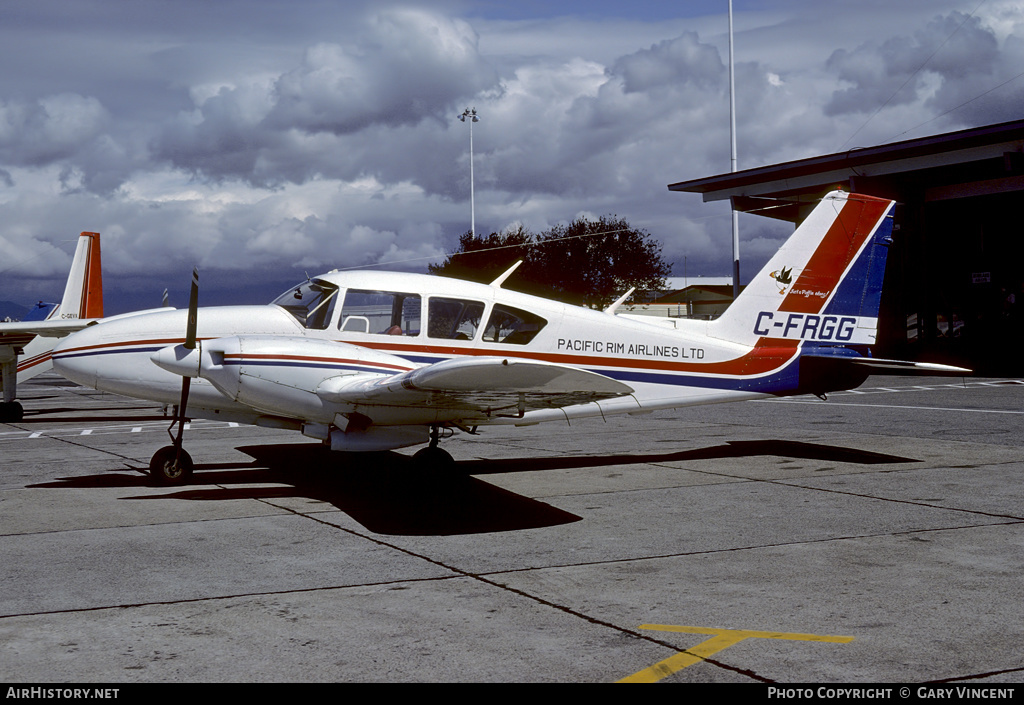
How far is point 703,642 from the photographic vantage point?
4.41 m

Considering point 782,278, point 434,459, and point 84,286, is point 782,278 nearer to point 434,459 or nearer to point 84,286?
point 434,459

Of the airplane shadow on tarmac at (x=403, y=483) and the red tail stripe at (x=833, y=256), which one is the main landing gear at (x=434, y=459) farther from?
the red tail stripe at (x=833, y=256)

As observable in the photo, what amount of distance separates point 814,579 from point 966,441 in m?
8.22

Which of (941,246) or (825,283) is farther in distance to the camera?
(941,246)

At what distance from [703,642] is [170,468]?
7.02m

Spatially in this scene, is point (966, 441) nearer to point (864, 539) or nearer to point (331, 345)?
point (864, 539)

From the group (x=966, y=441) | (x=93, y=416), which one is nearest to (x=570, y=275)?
(x=93, y=416)

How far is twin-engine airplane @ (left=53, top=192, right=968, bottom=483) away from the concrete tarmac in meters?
0.89

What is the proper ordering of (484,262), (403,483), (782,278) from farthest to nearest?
1. (484,262)
2. (782,278)
3. (403,483)

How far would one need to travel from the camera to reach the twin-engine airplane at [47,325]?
1745 centimetres

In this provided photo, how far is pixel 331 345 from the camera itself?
897 centimetres

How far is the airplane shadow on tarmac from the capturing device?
7719 millimetres

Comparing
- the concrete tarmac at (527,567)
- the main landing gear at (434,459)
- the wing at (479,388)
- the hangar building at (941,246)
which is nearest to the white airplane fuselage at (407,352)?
the wing at (479,388)

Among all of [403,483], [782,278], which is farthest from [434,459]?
[782,278]
